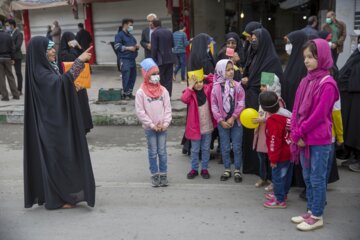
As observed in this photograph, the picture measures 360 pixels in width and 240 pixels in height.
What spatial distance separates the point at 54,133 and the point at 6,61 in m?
7.01

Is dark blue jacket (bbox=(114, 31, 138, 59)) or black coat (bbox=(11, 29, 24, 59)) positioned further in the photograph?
black coat (bbox=(11, 29, 24, 59))

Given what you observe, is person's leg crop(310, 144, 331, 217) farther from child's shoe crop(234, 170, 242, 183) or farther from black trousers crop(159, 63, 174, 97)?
black trousers crop(159, 63, 174, 97)

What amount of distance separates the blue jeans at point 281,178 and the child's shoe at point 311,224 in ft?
1.66

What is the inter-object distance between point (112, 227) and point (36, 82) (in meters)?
1.64

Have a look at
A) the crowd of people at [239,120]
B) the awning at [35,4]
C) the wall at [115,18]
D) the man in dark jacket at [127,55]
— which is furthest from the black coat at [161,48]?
the awning at [35,4]

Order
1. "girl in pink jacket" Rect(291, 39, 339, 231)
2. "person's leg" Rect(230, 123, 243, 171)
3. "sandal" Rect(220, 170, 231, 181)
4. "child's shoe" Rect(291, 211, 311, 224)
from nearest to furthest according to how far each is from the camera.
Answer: "girl in pink jacket" Rect(291, 39, 339, 231) → "child's shoe" Rect(291, 211, 311, 224) → "person's leg" Rect(230, 123, 243, 171) → "sandal" Rect(220, 170, 231, 181)

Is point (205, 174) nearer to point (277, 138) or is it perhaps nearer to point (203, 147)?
point (203, 147)

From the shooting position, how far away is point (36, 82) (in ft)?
15.0

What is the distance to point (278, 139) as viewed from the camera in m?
4.43

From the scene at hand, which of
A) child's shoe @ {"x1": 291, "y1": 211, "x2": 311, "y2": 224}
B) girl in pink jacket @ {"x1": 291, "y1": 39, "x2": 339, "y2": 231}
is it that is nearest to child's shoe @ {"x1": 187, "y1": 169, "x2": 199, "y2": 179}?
child's shoe @ {"x1": 291, "y1": 211, "x2": 311, "y2": 224}

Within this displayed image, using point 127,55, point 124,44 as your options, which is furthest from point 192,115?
point 124,44

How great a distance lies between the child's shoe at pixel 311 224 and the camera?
13.4ft

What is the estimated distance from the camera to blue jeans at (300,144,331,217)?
3.98 m

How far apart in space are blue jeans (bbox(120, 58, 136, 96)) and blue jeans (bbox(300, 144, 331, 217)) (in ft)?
21.2
